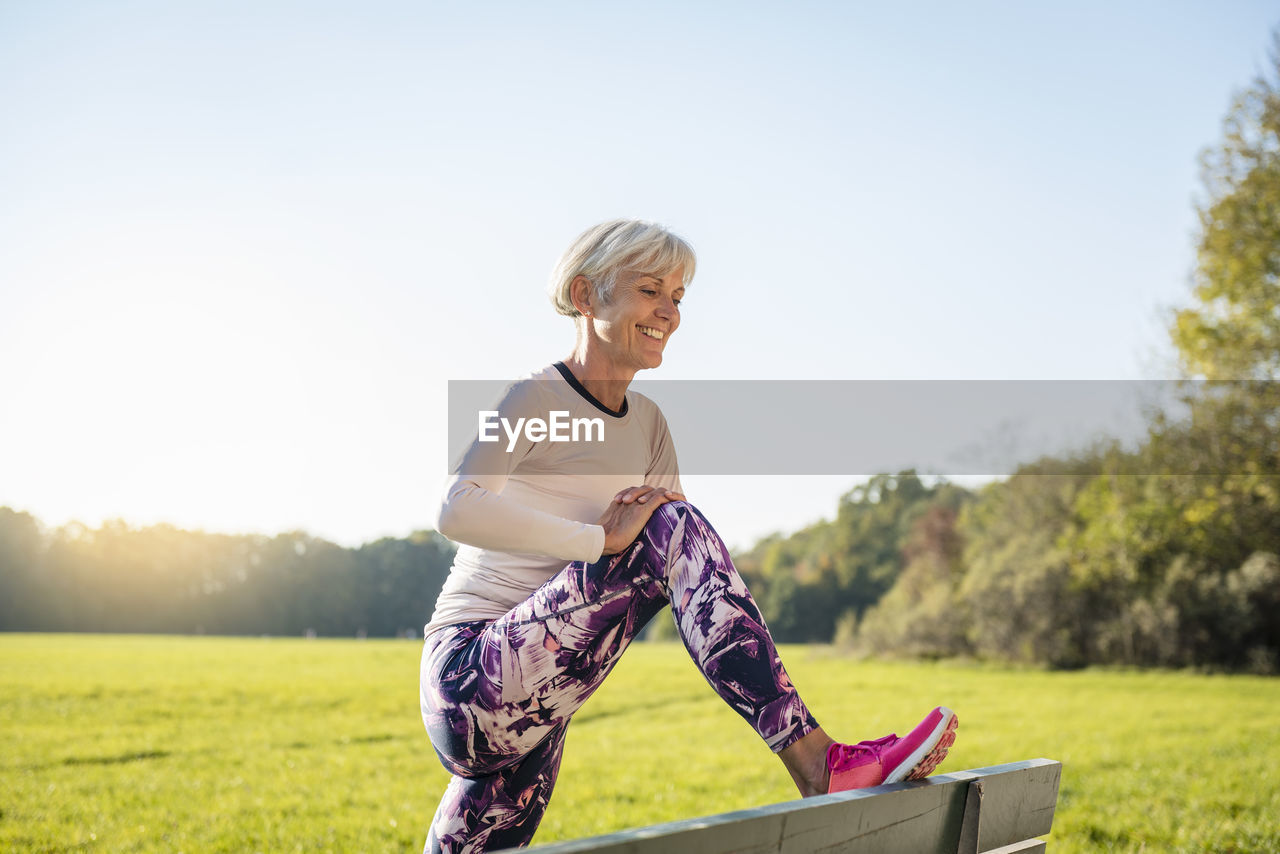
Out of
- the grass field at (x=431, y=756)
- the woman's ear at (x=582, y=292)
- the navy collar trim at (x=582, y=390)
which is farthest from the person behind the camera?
the grass field at (x=431, y=756)

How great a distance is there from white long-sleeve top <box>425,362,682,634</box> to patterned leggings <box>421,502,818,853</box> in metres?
0.10

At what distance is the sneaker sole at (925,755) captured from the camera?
188 centimetres

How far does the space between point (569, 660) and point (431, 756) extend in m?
7.29

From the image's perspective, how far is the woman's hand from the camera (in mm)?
2186

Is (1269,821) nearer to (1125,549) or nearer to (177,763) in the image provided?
(177,763)

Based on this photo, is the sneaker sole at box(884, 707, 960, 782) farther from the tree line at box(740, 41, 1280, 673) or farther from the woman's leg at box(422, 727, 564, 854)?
the tree line at box(740, 41, 1280, 673)

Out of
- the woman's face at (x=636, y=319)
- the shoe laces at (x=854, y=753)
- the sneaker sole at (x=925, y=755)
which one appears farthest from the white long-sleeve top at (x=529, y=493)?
the sneaker sole at (x=925, y=755)

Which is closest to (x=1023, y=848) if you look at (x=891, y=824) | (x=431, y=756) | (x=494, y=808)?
(x=891, y=824)

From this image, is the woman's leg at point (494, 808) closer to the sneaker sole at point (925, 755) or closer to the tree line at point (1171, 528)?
the sneaker sole at point (925, 755)

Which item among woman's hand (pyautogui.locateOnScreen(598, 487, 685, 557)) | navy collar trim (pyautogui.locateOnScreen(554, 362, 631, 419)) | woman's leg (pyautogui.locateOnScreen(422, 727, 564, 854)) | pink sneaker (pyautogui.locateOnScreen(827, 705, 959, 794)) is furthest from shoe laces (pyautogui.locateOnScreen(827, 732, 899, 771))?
navy collar trim (pyautogui.locateOnScreen(554, 362, 631, 419))

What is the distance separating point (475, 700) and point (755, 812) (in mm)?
1027

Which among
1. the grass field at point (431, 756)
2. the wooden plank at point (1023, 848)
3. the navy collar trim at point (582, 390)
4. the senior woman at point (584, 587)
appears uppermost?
the navy collar trim at point (582, 390)

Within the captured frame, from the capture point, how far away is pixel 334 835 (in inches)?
199

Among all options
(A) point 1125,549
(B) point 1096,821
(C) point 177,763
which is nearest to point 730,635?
(B) point 1096,821
